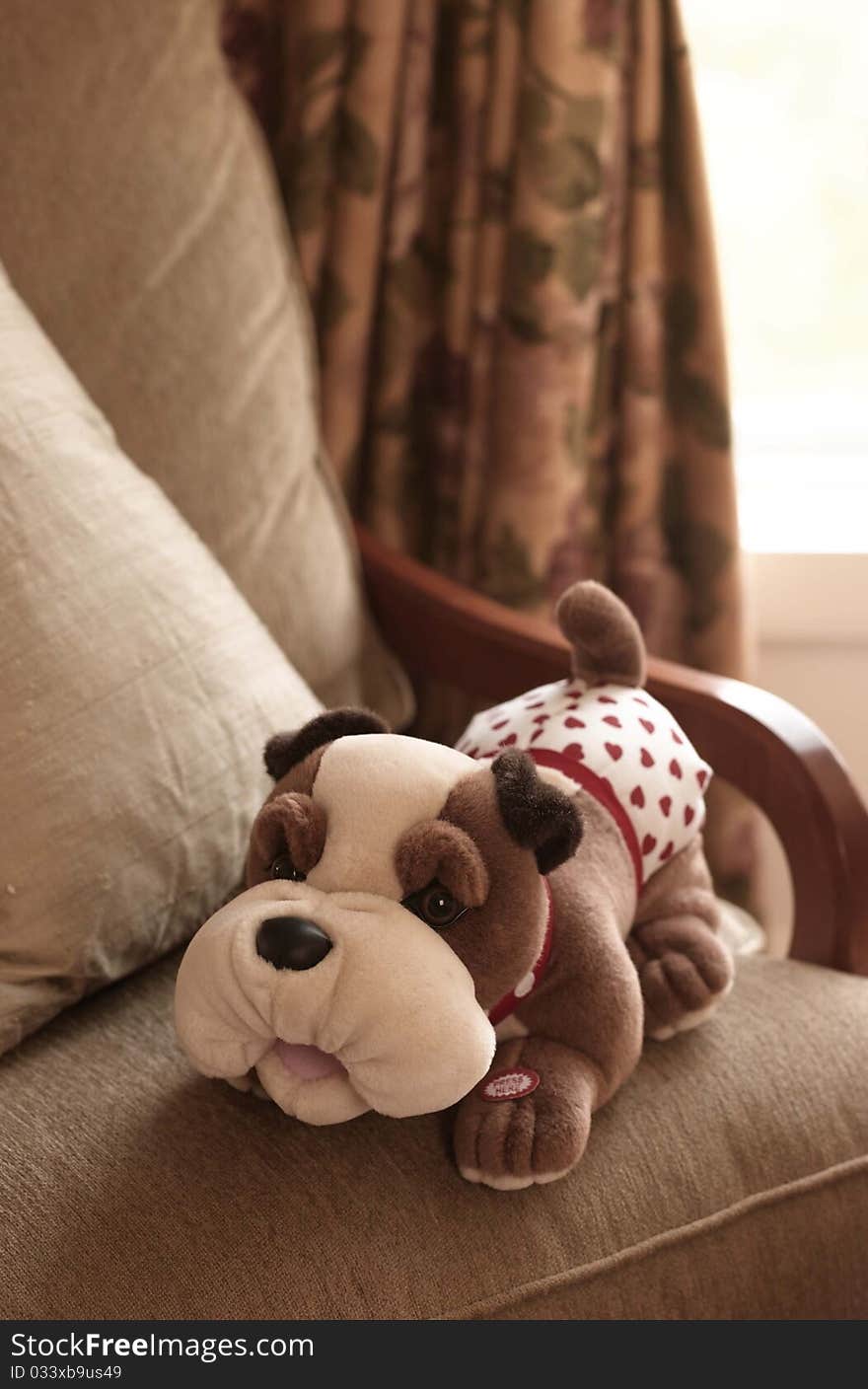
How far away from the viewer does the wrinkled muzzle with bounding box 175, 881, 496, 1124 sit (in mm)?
672

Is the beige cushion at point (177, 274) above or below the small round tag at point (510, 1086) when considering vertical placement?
above

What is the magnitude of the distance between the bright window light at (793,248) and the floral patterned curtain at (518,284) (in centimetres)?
19

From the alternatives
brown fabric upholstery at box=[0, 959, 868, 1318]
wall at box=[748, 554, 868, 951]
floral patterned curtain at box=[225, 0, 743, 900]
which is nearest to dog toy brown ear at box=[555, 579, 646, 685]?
brown fabric upholstery at box=[0, 959, 868, 1318]

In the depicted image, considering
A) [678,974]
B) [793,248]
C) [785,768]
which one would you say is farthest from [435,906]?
[793,248]

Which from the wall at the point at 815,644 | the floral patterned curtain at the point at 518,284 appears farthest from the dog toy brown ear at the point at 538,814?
the wall at the point at 815,644

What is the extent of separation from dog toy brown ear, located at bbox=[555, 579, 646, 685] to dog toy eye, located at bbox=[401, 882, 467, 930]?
0.97 feet

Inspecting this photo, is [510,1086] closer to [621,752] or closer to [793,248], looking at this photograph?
[621,752]

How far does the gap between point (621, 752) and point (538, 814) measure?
0.19 metres

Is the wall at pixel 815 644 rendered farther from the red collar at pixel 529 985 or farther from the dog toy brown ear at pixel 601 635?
the red collar at pixel 529 985

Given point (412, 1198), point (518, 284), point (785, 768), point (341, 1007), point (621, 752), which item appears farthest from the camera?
point (518, 284)

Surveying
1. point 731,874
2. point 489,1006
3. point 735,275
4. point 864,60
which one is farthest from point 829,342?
point 489,1006

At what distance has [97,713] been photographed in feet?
2.87

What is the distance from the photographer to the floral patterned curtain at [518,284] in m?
1.34

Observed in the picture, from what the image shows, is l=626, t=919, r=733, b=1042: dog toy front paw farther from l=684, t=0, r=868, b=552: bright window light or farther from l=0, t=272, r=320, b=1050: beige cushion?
l=684, t=0, r=868, b=552: bright window light
